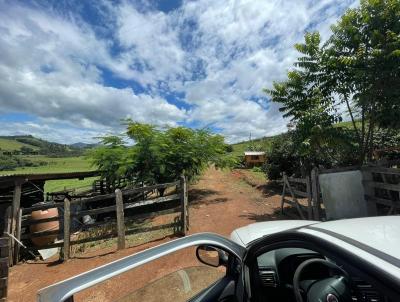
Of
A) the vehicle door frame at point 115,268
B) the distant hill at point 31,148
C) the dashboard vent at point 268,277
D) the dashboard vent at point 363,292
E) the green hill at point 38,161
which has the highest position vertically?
the distant hill at point 31,148

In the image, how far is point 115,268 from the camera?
1.98 meters

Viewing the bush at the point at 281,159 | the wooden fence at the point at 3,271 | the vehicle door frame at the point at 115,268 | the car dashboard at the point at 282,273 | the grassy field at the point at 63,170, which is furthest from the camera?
the grassy field at the point at 63,170

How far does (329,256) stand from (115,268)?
1.31 meters

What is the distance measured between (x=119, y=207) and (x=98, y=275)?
704 cm

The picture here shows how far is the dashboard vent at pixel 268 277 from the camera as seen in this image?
8.89ft

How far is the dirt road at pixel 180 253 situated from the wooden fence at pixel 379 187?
3.49 m

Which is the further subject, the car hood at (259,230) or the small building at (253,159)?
the small building at (253,159)

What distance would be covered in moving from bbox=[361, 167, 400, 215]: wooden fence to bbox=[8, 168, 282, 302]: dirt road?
3487mm

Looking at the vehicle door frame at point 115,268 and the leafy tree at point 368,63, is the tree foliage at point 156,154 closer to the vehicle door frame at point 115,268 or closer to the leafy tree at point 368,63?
the leafy tree at point 368,63

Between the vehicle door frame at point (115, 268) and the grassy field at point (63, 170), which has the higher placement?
the grassy field at point (63, 170)

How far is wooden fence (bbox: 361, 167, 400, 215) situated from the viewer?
309 inches

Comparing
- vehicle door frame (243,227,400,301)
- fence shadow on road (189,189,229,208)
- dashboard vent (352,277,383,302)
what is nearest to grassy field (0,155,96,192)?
fence shadow on road (189,189,229,208)

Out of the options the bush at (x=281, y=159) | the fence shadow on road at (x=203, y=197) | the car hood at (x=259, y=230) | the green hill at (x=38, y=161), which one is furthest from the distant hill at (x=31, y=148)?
the car hood at (x=259, y=230)

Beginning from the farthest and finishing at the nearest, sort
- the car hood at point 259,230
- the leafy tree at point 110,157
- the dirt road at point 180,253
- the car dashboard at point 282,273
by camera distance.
A: the leafy tree at point 110,157 → the dirt road at point 180,253 → the car hood at point 259,230 → the car dashboard at point 282,273
